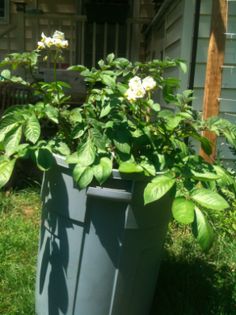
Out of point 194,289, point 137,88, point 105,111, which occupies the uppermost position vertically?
point 137,88

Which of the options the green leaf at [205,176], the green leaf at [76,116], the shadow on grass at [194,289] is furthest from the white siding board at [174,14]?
the green leaf at [205,176]

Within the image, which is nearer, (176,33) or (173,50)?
(176,33)

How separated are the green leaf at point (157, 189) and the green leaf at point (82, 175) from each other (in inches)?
9.0

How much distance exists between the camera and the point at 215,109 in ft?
13.1

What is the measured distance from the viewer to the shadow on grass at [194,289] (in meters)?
2.55

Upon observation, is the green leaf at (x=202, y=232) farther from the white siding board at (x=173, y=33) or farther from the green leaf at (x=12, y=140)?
the white siding board at (x=173, y=33)

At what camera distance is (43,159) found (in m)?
1.85

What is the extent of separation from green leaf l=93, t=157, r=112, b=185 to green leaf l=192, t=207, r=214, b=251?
1.23ft

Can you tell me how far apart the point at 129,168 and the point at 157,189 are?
0.18m

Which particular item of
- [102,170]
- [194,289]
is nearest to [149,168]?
[102,170]

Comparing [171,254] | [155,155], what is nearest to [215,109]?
[171,254]

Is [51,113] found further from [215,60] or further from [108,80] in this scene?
[215,60]

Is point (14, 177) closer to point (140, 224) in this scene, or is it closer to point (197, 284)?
point (197, 284)

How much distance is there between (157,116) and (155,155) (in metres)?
0.22
